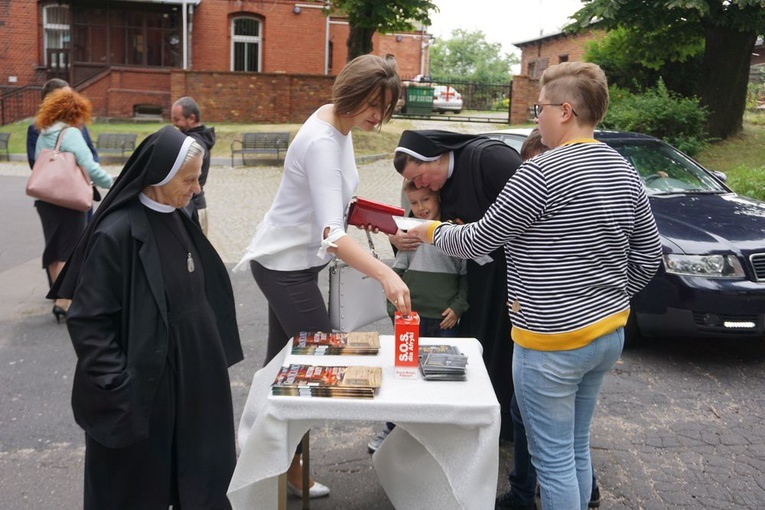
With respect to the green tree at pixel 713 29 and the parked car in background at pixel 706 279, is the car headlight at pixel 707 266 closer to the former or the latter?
the parked car in background at pixel 706 279

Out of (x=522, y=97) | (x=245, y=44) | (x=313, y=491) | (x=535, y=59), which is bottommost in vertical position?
(x=313, y=491)

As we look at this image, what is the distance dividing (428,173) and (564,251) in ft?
3.41

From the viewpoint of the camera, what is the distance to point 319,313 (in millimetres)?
3531

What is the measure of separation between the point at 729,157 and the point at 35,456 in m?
13.5

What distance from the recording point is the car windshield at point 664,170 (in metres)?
7.10

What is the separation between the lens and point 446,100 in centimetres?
3203

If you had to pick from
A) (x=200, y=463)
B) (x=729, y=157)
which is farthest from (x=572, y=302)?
(x=729, y=157)

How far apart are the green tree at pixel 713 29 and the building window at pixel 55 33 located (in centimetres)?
2107

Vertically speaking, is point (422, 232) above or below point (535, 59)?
below

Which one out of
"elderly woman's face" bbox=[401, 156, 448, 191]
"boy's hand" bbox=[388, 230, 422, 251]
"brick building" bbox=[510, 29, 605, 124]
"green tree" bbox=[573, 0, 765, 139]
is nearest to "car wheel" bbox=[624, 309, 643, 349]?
"boy's hand" bbox=[388, 230, 422, 251]

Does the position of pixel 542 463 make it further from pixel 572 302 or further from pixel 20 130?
pixel 20 130

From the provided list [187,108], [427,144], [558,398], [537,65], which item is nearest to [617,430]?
[558,398]

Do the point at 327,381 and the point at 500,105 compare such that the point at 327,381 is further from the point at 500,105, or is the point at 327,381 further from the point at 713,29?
the point at 500,105

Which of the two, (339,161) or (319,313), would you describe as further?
(319,313)
